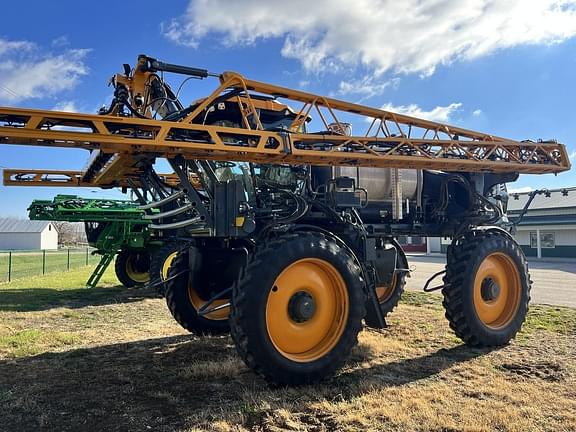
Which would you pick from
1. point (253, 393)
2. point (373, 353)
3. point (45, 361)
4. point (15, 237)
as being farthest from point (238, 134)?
point (15, 237)

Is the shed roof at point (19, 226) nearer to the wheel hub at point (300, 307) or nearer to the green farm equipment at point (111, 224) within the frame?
the green farm equipment at point (111, 224)

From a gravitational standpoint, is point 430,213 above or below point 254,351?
above

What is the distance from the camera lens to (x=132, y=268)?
16.4 meters

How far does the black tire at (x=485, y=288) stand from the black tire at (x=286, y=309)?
197 centimetres

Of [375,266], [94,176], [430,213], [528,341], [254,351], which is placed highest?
[94,176]

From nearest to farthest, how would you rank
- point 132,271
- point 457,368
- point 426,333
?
point 457,368 → point 426,333 → point 132,271

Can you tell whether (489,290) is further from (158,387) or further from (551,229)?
(551,229)

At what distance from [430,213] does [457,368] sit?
2892mm

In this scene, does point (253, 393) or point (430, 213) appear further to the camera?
point (430, 213)

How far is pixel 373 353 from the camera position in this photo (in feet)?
22.2

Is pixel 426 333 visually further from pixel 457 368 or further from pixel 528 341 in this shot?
pixel 457 368

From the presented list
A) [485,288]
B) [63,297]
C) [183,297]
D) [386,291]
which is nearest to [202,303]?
[183,297]

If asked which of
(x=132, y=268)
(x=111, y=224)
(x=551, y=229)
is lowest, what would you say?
(x=132, y=268)

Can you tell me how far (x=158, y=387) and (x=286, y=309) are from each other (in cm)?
163
